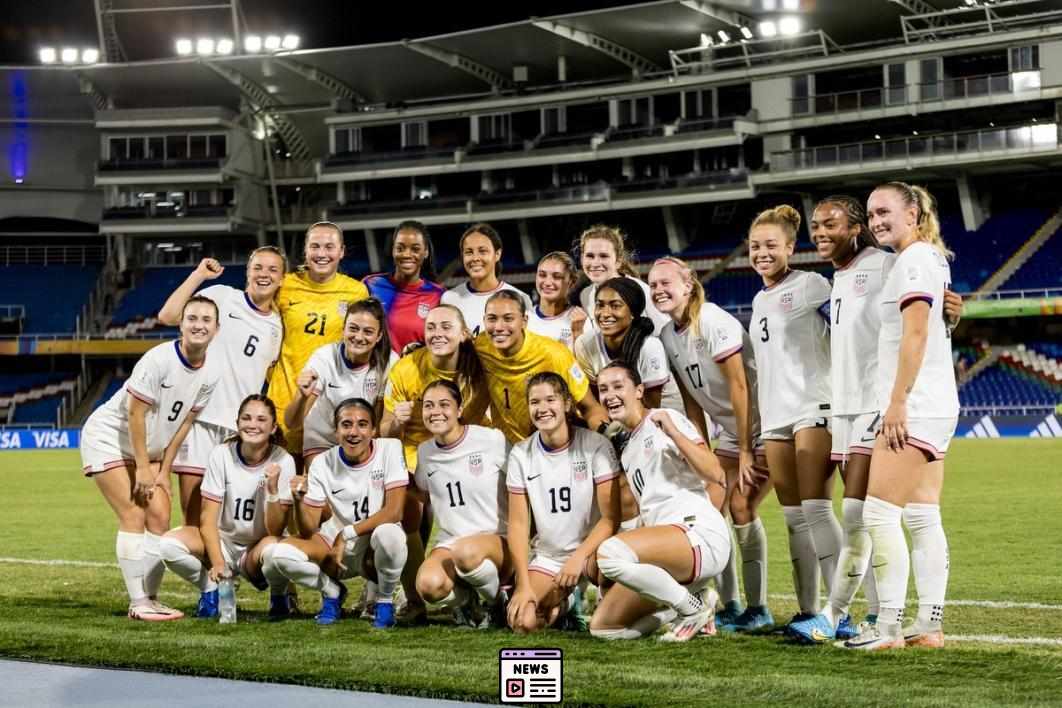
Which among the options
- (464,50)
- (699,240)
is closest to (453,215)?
(464,50)

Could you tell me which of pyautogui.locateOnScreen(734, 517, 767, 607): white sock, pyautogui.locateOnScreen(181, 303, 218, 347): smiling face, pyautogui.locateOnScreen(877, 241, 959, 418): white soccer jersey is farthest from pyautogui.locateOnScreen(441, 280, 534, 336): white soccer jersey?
pyautogui.locateOnScreen(877, 241, 959, 418): white soccer jersey

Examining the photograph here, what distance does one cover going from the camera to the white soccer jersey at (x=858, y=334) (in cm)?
634

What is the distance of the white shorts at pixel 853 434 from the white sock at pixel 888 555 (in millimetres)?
317

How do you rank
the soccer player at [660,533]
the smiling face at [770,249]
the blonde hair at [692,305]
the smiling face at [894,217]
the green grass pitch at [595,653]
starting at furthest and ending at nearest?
the blonde hair at [692,305] < the smiling face at [770,249] < the soccer player at [660,533] < the smiling face at [894,217] < the green grass pitch at [595,653]

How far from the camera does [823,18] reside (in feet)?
136

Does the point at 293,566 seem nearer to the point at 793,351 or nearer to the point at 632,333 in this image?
the point at 632,333

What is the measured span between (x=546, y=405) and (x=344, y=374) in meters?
1.44

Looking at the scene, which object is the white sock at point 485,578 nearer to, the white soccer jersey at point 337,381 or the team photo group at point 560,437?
the team photo group at point 560,437

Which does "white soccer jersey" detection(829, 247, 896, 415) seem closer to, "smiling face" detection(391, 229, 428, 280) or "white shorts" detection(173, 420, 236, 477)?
"smiling face" detection(391, 229, 428, 280)

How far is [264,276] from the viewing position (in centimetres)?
788

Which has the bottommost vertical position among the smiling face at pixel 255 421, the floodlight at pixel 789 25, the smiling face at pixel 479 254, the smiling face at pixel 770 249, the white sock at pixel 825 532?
the white sock at pixel 825 532

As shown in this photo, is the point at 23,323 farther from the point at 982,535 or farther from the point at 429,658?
the point at 429,658

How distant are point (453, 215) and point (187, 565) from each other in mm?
40133

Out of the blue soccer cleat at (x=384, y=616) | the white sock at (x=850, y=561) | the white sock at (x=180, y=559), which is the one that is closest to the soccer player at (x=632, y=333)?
the white sock at (x=850, y=561)
